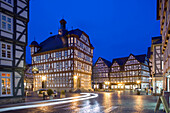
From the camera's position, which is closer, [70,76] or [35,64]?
[70,76]

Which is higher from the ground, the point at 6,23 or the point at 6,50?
the point at 6,23

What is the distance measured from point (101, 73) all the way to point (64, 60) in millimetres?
33260

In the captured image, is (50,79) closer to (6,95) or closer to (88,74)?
(88,74)

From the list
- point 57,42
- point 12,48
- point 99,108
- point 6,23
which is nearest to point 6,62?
point 12,48

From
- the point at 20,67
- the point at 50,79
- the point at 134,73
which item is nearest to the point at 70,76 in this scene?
the point at 50,79

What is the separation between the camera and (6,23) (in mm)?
18094

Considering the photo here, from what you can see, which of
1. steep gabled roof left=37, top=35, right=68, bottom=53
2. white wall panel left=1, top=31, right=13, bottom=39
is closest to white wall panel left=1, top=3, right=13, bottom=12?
white wall panel left=1, top=31, right=13, bottom=39

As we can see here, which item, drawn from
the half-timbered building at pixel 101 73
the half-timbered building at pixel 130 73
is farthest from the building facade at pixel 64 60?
the half-timbered building at pixel 130 73

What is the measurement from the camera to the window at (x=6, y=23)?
17.6 metres

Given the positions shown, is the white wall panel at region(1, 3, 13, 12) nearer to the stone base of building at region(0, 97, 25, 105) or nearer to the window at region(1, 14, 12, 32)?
the window at region(1, 14, 12, 32)

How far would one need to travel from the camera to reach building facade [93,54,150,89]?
6819cm

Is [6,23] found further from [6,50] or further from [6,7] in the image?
[6,50]

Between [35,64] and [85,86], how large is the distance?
60.6 ft

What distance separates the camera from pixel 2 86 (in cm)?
1712
